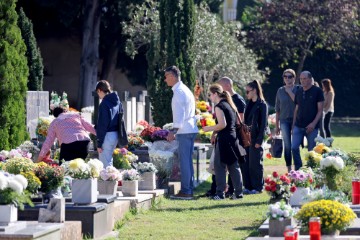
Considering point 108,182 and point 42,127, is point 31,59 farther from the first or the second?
point 108,182

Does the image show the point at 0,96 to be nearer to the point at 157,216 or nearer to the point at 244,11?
the point at 157,216

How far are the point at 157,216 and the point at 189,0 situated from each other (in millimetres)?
13473

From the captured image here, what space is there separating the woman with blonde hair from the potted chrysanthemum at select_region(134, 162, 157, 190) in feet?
2.99

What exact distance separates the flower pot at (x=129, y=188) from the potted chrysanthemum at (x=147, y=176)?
3.45 feet

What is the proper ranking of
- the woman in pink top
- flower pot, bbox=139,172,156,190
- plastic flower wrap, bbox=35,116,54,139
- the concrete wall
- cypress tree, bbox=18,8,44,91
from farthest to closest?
the concrete wall → cypress tree, bbox=18,8,44,91 → plastic flower wrap, bbox=35,116,54,139 → flower pot, bbox=139,172,156,190 → the woman in pink top

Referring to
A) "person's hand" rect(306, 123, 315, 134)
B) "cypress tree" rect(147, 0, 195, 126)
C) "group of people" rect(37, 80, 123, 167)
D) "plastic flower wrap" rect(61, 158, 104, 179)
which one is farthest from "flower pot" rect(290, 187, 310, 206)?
"cypress tree" rect(147, 0, 195, 126)

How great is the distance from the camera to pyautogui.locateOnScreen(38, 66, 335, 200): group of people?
1457 cm

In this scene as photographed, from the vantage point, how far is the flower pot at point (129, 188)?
14352 mm

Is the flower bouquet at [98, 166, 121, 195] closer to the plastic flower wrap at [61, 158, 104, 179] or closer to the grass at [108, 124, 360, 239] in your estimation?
the grass at [108, 124, 360, 239]

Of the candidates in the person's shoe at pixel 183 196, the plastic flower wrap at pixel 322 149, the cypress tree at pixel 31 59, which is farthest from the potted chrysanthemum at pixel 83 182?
the cypress tree at pixel 31 59

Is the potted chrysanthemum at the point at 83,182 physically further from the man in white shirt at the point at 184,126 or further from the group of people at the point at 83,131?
the man in white shirt at the point at 184,126

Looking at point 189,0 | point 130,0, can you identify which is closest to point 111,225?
point 189,0

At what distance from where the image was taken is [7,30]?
51.4 ft

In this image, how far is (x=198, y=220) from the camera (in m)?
13.4
